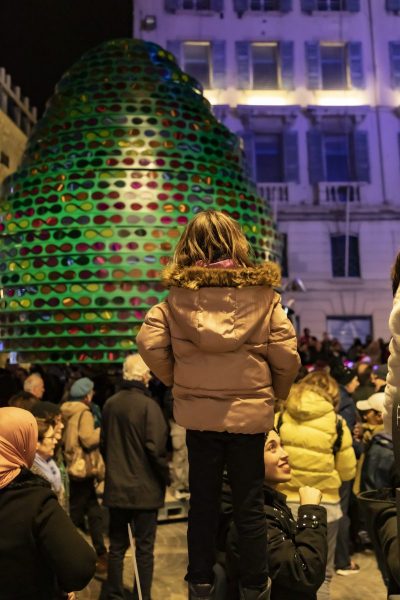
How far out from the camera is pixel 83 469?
4.82 m

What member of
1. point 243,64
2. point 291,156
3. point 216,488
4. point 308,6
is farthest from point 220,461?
point 308,6

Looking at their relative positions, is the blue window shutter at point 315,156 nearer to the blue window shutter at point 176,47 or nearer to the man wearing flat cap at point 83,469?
the blue window shutter at point 176,47

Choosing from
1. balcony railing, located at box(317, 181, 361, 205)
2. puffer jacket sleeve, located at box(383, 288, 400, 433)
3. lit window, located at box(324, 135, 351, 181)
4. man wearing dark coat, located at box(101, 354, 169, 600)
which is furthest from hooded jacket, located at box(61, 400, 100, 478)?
lit window, located at box(324, 135, 351, 181)

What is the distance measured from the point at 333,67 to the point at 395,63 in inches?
96.4

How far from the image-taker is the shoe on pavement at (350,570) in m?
4.66

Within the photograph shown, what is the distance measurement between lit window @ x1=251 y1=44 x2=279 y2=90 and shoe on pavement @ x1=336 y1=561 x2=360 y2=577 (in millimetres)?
21618

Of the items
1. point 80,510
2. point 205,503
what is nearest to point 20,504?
point 205,503

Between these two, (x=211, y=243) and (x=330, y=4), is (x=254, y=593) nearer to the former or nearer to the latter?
(x=211, y=243)

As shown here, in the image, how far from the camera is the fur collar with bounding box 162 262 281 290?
7.56 ft

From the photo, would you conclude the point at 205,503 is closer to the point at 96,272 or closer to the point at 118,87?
the point at 96,272

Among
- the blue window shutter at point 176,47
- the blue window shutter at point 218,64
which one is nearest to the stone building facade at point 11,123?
the blue window shutter at point 176,47

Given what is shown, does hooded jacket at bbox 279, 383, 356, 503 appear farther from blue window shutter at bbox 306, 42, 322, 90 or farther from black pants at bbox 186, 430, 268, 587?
blue window shutter at bbox 306, 42, 322, 90

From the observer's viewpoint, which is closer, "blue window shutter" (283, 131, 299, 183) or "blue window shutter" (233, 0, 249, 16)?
"blue window shutter" (283, 131, 299, 183)

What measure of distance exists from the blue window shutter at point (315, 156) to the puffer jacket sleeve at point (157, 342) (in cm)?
2106
